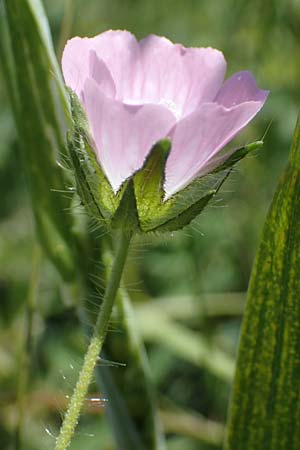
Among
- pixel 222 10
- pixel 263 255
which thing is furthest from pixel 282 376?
pixel 222 10

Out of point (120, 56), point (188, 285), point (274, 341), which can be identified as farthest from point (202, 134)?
point (188, 285)

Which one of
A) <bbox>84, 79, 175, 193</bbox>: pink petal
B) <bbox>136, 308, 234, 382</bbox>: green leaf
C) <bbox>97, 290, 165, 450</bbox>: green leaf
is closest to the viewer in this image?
<bbox>84, 79, 175, 193</bbox>: pink petal

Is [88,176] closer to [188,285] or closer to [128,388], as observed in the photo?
[128,388]

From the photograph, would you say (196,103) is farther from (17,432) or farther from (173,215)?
(17,432)

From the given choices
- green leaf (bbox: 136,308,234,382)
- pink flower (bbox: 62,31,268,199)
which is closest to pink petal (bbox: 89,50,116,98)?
pink flower (bbox: 62,31,268,199)

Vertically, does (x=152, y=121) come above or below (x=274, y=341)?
above

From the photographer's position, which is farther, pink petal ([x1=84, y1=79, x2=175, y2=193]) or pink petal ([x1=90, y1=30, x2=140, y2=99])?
pink petal ([x1=90, y1=30, x2=140, y2=99])

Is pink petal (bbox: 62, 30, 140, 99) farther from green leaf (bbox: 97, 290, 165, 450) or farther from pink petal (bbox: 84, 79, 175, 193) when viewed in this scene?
green leaf (bbox: 97, 290, 165, 450)

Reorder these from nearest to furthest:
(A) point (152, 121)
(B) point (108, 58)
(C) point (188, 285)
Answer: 1. (A) point (152, 121)
2. (B) point (108, 58)
3. (C) point (188, 285)

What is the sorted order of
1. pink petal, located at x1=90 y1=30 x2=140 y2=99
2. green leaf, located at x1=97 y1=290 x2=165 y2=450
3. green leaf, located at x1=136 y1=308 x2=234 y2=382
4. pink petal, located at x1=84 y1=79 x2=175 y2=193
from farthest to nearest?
1. green leaf, located at x1=136 y1=308 x2=234 y2=382
2. green leaf, located at x1=97 y1=290 x2=165 y2=450
3. pink petal, located at x1=90 y1=30 x2=140 y2=99
4. pink petal, located at x1=84 y1=79 x2=175 y2=193
